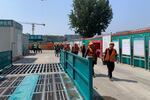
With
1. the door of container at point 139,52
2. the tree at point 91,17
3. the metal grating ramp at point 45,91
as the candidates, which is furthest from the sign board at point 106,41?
the tree at point 91,17

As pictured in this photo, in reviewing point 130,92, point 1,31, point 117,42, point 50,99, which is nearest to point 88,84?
point 50,99

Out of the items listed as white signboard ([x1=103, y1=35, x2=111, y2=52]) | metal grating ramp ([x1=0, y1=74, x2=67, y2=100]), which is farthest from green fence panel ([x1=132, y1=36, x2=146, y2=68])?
white signboard ([x1=103, y1=35, x2=111, y2=52])

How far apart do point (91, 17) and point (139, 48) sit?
50320mm

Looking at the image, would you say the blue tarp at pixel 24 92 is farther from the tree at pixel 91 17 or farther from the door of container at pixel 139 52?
the tree at pixel 91 17

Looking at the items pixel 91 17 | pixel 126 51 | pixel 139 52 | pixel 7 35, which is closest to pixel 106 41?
pixel 126 51

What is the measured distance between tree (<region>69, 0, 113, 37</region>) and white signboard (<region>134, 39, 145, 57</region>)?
48101 mm

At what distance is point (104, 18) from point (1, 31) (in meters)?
41.9

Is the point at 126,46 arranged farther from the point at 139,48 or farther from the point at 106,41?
the point at 106,41

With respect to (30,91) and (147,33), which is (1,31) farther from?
(30,91)

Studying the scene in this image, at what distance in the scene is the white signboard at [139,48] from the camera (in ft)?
63.1

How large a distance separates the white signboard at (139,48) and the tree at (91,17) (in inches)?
1894

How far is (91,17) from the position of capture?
69562mm

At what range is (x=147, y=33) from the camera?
18625 millimetres

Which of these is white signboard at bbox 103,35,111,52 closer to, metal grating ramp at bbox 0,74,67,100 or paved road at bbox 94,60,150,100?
paved road at bbox 94,60,150,100
